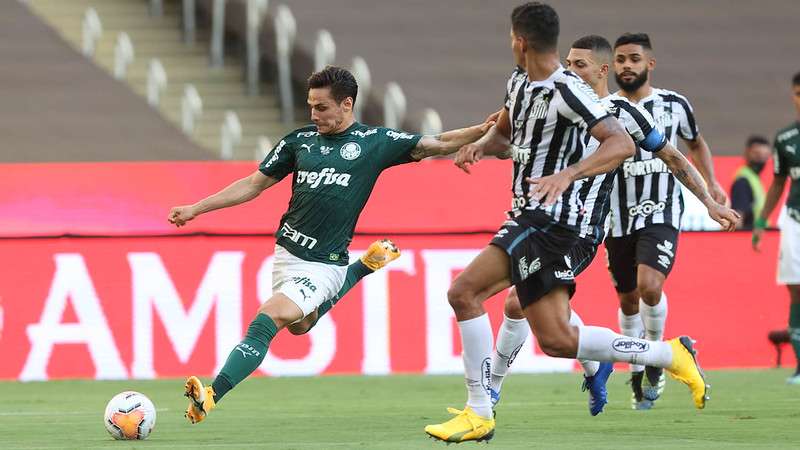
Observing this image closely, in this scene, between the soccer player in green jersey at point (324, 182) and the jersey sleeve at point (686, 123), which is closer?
the soccer player in green jersey at point (324, 182)

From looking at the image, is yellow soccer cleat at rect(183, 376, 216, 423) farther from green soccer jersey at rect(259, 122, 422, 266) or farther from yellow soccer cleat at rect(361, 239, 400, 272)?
yellow soccer cleat at rect(361, 239, 400, 272)

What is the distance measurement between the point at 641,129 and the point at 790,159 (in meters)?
4.05

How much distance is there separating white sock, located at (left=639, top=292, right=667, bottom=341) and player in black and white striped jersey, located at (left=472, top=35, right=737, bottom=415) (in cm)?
74

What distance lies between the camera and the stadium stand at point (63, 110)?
18703 millimetres

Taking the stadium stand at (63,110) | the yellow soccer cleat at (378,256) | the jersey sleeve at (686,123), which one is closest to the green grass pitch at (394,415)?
the yellow soccer cleat at (378,256)

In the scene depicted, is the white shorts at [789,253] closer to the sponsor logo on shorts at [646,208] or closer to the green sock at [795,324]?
the green sock at [795,324]

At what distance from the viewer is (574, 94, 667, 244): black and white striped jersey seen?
24.8ft

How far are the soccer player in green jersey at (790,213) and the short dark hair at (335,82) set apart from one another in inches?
175

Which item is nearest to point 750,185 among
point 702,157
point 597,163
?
point 702,157

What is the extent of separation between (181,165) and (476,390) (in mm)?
8739

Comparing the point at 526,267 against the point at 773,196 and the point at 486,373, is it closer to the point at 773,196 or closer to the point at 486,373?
the point at 486,373

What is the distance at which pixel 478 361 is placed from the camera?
757 cm

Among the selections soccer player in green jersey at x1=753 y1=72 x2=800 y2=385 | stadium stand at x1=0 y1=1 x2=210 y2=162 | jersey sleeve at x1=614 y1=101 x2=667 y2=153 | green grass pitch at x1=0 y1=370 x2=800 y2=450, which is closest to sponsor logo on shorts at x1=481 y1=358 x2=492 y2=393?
green grass pitch at x1=0 y1=370 x2=800 y2=450

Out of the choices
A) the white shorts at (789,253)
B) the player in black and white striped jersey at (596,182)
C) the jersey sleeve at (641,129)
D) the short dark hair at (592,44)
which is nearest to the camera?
the player in black and white striped jersey at (596,182)
